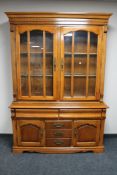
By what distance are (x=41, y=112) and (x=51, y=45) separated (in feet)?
3.20

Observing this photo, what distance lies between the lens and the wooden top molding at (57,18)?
2.36 m

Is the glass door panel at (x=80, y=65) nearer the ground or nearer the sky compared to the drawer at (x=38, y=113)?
nearer the sky

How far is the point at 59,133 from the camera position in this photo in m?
2.60

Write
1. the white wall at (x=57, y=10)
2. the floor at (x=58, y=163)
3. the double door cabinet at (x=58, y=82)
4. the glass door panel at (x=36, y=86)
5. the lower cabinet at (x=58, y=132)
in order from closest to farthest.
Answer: the floor at (x=58, y=163), the double door cabinet at (x=58, y=82), the lower cabinet at (x=58, y=132), the glass door panel at (x=36, y=86), the white wall at (x=57, y=10)

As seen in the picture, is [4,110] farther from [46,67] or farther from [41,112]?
[46,67]

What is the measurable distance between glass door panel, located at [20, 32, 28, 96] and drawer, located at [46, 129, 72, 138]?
67cm

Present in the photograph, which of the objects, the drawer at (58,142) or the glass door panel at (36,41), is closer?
the glass door panel at (36,41)

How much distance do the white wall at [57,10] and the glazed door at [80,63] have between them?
515 mm

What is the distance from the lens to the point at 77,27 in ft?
7.97

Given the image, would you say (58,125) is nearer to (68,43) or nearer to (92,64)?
(92,64)

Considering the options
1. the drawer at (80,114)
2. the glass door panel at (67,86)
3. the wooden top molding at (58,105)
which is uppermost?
the glass door panel at (67,86)

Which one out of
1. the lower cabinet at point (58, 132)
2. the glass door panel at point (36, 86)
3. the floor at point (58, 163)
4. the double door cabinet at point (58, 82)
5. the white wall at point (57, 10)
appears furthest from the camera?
the white wall at point (57, 10)

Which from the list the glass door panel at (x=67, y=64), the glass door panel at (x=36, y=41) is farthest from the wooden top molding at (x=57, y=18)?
the glass door panel at (x=67, y=64)

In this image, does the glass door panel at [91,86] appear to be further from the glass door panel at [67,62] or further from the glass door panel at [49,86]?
the glass door panel at [49,86]
